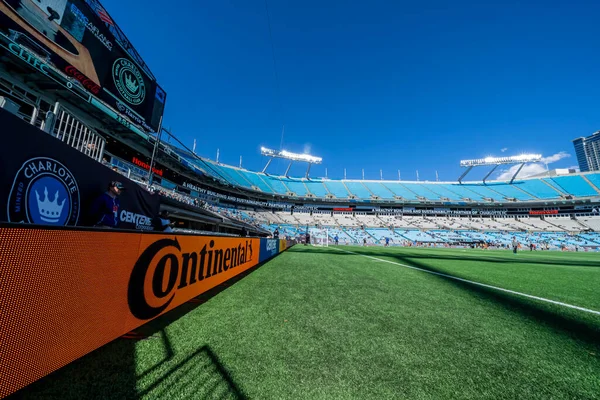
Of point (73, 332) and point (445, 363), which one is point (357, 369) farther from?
point (73, 332)

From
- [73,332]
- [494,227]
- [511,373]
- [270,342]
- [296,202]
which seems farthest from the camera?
[296,202]

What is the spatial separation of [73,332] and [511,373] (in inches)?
125

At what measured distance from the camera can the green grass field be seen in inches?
57.6

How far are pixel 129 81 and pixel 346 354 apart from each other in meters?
11.1

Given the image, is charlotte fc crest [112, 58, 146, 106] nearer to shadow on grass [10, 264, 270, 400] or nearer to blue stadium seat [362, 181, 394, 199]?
shadow on grass [10, 264, 270, 400]

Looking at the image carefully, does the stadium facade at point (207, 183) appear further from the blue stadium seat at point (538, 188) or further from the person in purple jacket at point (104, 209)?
the person in purple jacket at point (104, 209)

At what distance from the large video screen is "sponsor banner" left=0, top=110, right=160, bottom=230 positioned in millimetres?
4997

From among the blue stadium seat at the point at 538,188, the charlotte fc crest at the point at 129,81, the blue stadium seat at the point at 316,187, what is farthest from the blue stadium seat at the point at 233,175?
the blue stadium seat at the point at 538,188

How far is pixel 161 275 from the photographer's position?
7.95ft

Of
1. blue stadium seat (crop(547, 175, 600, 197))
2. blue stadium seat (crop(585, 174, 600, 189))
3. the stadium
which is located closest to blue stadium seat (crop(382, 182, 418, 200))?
blue stadium seat (crop(547, 175, 600, 197))

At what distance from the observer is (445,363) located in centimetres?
181

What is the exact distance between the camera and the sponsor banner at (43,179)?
104 inches

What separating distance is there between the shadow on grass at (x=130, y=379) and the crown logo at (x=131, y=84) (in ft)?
31.9

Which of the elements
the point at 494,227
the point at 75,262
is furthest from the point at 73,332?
the point at 494,227
